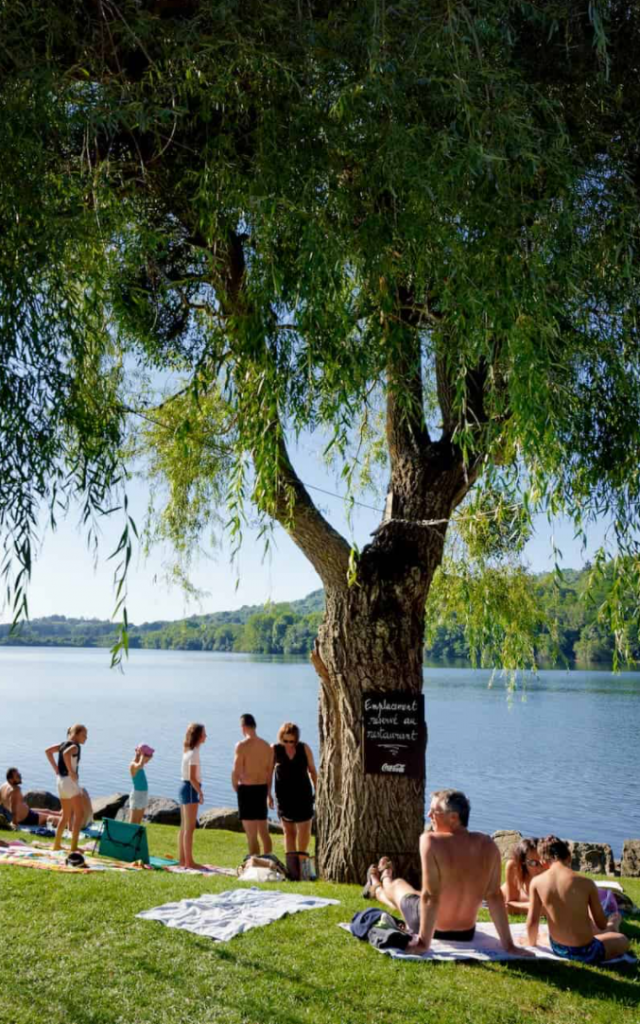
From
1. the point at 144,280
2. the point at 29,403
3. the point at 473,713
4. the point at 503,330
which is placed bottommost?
the point at 473,713

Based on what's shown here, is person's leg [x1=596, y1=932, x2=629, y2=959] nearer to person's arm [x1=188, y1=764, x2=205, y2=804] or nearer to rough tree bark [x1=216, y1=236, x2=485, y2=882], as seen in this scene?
rough tree bark [x1=216, y1=236, x2=485, y2=882]

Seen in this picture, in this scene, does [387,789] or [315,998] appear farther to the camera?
[387,789]

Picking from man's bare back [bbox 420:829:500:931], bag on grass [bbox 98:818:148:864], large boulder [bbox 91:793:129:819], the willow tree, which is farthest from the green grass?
large boulder [bbox 91:793:129:819]

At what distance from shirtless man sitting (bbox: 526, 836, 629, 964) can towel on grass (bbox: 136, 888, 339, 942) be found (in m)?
1.93

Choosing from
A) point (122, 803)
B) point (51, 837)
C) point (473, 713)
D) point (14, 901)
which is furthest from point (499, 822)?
point (473, 713)

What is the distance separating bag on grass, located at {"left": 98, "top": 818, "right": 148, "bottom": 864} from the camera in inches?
432

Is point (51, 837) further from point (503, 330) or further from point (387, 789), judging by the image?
point (503, 330)

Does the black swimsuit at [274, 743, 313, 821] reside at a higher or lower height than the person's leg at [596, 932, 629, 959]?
higher

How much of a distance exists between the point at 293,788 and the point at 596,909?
467 centimetres

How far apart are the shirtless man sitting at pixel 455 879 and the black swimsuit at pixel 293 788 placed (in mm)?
4011

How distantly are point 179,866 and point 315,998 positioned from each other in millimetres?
5661

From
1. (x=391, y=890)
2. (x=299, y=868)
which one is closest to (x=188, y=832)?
(x=299, y=868)

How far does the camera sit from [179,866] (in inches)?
431

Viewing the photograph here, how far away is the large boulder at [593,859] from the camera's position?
14430 mm
